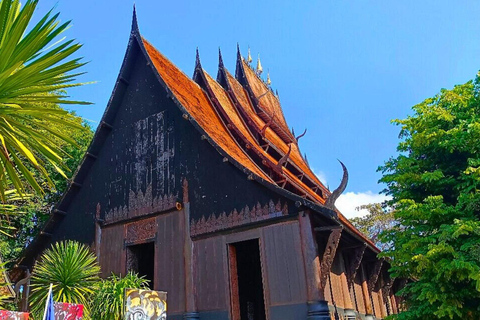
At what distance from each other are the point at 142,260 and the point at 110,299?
4.66m

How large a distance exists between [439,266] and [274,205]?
3.04 m

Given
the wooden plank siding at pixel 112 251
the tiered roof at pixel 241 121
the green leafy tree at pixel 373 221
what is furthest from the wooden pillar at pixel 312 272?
the green leafy tree at pixel 373 221

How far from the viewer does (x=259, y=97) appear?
690 inches

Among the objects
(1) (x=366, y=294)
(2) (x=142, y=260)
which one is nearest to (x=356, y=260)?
(1) (x=366, y=294)

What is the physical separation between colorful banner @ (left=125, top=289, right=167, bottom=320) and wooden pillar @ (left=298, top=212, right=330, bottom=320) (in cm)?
270

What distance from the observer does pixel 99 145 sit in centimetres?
1162

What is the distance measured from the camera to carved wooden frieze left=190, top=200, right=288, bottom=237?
853cm

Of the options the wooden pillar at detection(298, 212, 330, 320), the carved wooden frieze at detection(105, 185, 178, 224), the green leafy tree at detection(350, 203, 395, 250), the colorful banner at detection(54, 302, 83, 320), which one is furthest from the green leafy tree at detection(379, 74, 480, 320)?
the green leafy tree at detection(350, 203, 395, 250)

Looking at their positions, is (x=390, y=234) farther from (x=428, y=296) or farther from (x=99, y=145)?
(x=99, y=145)

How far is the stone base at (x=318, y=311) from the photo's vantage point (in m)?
7.52

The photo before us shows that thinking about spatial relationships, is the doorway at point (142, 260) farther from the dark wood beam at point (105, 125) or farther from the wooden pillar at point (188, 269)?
the dark wood beam at point (105, 125)

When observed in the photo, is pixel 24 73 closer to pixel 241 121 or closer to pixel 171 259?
pixel 171 259

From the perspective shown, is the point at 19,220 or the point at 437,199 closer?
the point at 437,199

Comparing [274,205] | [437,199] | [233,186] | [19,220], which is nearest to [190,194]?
[233,186]
